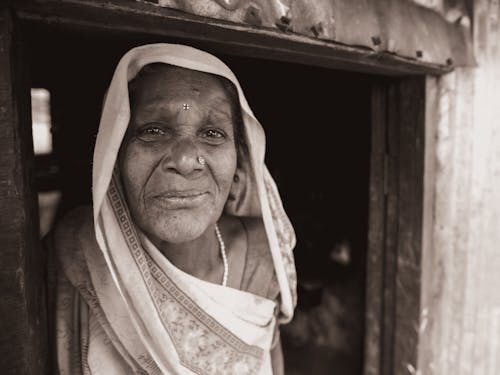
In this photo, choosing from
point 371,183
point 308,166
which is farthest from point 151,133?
point 308,166

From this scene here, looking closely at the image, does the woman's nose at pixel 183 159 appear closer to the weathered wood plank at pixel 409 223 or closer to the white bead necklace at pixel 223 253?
the white bead necklace at pixel 223 253

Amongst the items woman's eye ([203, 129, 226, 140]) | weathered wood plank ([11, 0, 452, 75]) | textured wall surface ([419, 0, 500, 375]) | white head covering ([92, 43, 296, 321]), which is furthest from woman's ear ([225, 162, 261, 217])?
textured wall surface ([419, 0, 500, 375])

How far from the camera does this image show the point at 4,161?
2.89 ft

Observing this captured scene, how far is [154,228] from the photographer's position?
4.17ft

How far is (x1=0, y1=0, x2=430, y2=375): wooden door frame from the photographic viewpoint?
89cm

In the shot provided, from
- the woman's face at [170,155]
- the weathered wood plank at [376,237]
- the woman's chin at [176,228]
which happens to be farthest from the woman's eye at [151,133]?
the weathered wood plank at [376,237]

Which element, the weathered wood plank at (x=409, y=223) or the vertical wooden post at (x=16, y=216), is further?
the weathered wood plank at (x=409, y=223)

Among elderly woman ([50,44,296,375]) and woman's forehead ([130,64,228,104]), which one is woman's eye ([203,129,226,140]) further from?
woman's forehead ([130,64,228,104])

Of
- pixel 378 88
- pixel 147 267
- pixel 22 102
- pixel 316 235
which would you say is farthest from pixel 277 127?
pixel 22 102

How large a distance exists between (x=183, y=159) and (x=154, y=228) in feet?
0.77

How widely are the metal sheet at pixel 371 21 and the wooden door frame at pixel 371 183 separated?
0.10ft

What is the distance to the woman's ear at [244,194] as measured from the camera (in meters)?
1.60

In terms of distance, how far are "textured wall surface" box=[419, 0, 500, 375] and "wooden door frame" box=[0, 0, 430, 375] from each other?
2.7 inches

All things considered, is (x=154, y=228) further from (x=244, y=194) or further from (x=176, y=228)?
(x=244, y=194)
